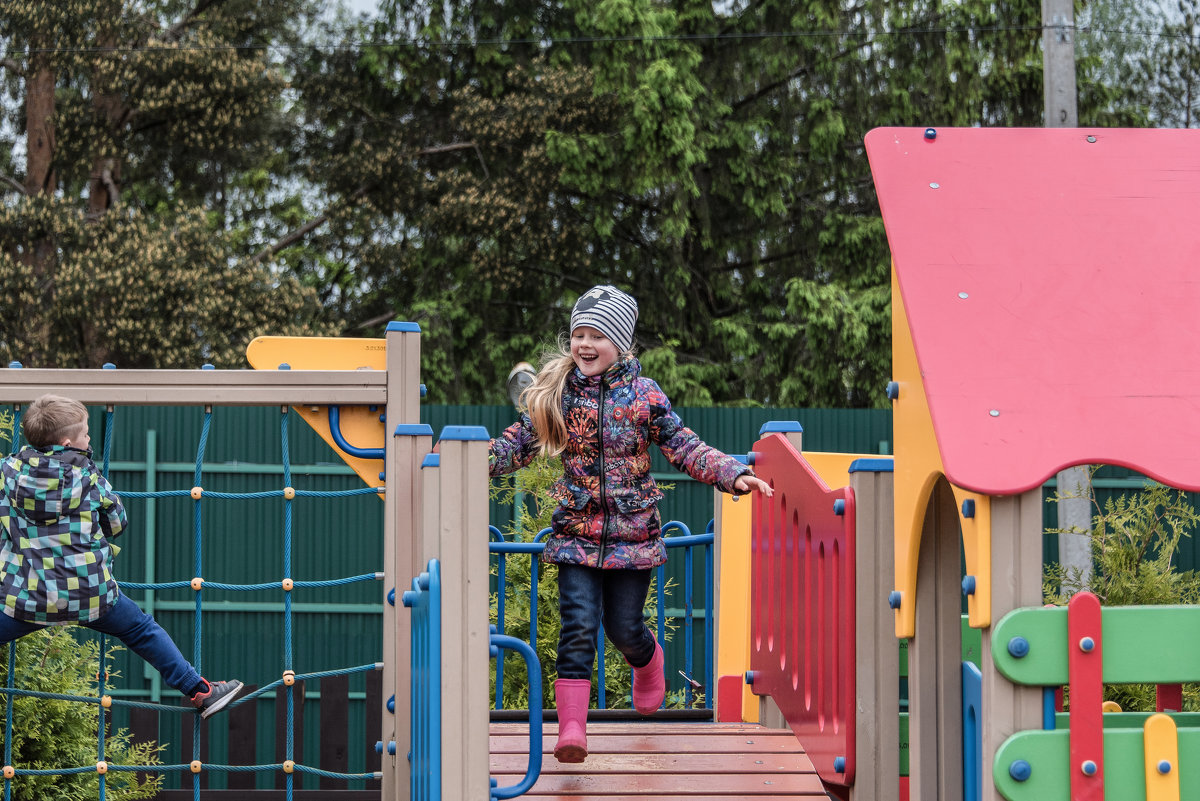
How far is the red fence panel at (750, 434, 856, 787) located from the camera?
9.71ft

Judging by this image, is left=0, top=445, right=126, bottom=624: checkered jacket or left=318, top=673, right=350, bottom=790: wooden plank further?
left=318, top=673, right=350, bottom=790: wooden plank

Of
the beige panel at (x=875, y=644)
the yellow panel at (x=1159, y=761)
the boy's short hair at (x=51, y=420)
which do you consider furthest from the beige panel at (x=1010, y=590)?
the boy's short hair at (x=51, y=420)

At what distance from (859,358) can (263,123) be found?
7.22 meters

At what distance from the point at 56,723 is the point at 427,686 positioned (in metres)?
3.44

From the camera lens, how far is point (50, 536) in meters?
3.64

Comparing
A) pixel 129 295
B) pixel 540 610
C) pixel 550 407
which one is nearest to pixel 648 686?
pixel 550 407

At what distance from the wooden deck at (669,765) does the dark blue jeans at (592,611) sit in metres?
0.28

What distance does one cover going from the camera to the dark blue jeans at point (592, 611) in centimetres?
315

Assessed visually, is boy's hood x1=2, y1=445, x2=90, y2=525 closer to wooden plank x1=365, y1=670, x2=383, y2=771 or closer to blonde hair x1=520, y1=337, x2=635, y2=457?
blonde hair x1=520, y1=337, x2=635, y2=457

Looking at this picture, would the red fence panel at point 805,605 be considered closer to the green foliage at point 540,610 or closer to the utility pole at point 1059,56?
the green foliage at point 540,610

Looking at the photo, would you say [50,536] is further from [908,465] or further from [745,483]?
[908,465]

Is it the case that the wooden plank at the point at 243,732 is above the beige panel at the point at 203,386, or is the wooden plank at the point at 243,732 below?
below

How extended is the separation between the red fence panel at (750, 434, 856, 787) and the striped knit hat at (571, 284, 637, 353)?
631mm

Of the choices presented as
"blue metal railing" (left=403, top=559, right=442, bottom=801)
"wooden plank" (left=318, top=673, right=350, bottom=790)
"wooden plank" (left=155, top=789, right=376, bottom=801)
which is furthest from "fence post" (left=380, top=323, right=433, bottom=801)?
"wooden plank" (left=318, top=673, right=350, bottom=790)
